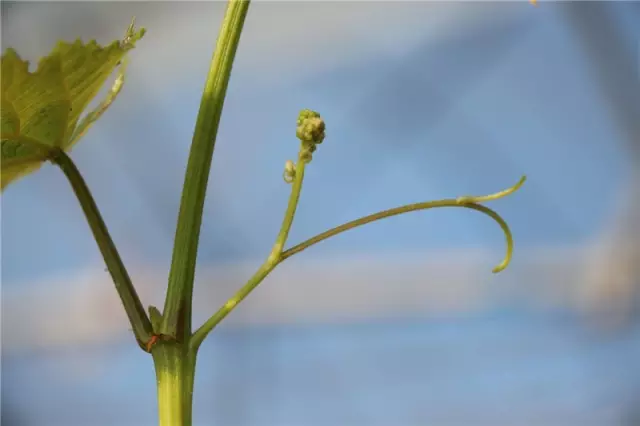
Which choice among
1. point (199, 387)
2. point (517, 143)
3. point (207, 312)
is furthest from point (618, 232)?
point (199, 387)

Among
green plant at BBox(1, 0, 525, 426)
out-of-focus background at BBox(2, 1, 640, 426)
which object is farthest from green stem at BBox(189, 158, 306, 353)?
out-of-focus background at BBox(2, 1, 640, 426)

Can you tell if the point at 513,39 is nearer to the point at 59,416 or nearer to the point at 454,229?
the point at 454,229

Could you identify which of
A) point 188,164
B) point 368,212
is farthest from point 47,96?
point 368,212

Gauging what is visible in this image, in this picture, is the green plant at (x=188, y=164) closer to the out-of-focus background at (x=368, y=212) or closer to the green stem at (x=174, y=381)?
the green stem at (x=174, y=381)

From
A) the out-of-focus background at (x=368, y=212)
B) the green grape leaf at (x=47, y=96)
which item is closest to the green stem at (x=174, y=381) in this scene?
the green grape leaf at (x=47, y=96)

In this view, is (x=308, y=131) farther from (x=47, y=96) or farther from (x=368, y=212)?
(x=368, y=212)

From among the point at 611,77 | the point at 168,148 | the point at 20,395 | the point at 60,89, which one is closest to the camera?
the point at 60,89

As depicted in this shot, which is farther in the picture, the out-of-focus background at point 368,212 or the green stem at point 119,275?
the out-of-focus background at point 368,212
